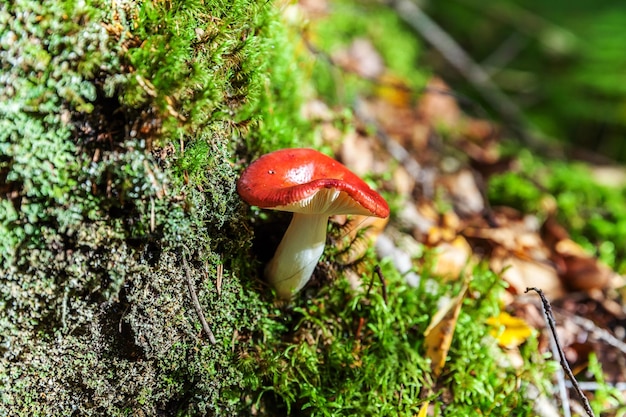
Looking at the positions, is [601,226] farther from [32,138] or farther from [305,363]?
[32,138]

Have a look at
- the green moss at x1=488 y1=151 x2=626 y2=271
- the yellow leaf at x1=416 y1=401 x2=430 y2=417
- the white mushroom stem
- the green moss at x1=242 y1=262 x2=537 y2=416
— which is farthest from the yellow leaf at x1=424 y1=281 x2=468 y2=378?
the green moss at x1=488 y1=151 x2=626 y2=271

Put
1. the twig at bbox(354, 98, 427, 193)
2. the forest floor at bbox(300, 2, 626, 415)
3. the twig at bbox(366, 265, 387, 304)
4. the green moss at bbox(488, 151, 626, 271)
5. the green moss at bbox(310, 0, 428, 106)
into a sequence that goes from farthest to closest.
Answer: the green moss at bbox(310, 0, 428, 106) < the twig at bbox(354, 98, 427, 193) < the green moss at bbox(488, 151, 626, 271) < the forest floor at bbox(300, 2, 626, 415) < the twig at bbox(366, 265, 387, 304)

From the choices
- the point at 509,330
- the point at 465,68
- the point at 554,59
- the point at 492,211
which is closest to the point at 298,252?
the point at 509,330

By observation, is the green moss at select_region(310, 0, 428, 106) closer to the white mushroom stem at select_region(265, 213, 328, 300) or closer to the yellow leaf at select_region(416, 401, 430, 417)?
the white mushroom stem at select_region(265, 213, 328, 300)

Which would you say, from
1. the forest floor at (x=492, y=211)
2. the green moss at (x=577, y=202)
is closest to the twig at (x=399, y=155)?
the forest floor at (x=492, y=211)

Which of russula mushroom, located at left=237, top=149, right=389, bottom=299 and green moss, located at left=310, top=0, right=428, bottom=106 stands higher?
russula mushroom, located at left=237, top=149, right=389, bottom=299

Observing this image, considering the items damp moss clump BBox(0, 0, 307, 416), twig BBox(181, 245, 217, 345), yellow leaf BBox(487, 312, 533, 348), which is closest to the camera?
damp moss clump BBox(0, 0, 307, 416)

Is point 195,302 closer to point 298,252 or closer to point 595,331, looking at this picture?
point 298,252

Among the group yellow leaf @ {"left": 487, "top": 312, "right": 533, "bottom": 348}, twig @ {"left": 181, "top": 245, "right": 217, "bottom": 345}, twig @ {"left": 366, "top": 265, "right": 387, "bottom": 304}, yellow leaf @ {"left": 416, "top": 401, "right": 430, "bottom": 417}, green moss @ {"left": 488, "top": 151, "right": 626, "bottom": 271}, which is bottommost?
green moss @ {"left": 488, "top": 151, "right": 626, "bottom": 271}

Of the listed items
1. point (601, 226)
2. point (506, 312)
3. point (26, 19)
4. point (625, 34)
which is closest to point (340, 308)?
point (506, 312)
